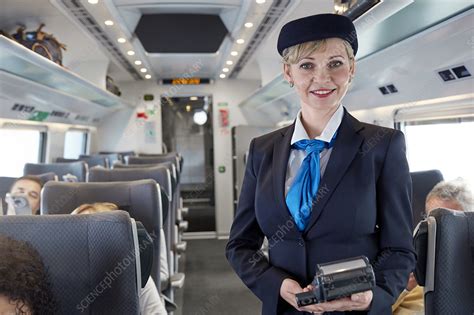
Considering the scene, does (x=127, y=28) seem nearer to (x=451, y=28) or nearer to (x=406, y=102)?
Result: (x=406, y=102)

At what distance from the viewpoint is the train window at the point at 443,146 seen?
3.86m

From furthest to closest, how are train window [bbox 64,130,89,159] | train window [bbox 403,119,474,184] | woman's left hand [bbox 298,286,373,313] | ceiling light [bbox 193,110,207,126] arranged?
ceiling light [bbox 193,110,207,126] → train window [bbox 64,130,89,159] → train window [bbox 403,119,474,184] → woman's left hand [bbox 298,286,373,313]

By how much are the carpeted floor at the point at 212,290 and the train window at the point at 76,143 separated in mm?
3351

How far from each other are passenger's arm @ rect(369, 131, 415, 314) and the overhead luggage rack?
2865mm

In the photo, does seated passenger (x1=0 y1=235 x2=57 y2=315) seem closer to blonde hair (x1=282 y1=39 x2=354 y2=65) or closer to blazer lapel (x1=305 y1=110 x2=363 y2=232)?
blazer lapel (x1=305 y1=110 x2=363 y2=232)

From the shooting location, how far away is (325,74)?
1.31 m

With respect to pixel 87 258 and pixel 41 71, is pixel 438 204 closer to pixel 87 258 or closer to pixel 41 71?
pixel 87 258

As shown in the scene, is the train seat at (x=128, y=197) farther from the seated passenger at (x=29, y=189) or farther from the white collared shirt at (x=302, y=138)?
the white collared shirt at (x=302, y=138)

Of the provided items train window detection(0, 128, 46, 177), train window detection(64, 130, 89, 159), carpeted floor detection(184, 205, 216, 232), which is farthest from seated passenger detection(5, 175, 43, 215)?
carpeted floor detection(184, 205, 216, 232)

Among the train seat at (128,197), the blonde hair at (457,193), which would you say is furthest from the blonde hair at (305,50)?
the train seat at (128,197)

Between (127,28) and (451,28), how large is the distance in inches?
153

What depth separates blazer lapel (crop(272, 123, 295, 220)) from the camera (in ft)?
4.46

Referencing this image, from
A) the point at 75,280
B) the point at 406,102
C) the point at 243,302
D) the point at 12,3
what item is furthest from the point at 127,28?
the point at 75,280

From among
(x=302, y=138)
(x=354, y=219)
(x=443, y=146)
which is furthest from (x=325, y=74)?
(x=443, y=146)
